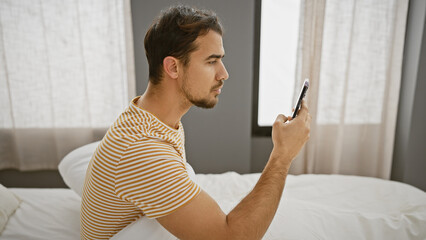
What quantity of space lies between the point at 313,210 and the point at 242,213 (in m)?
0.57

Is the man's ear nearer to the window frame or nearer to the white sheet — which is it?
the white sheet

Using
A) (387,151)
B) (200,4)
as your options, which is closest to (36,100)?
(200,4)

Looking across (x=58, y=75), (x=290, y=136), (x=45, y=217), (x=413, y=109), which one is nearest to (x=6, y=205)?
(x=45, y=217)

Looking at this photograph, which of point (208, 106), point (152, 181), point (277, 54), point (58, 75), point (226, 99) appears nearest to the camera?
point (152, 181)

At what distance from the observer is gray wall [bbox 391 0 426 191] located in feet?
6.83

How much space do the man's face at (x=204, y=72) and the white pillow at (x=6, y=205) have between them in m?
0.98

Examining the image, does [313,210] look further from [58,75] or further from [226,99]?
[58,75]

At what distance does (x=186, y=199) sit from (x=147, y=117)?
30cm

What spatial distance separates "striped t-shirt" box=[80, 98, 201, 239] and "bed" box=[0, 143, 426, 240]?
0.33ft

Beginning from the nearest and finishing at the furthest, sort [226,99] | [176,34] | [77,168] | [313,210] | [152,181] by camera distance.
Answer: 1. [152,181]
2. [176,34]
3. [313,210]
4. [77,168]
5. [226,99]

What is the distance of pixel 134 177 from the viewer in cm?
77

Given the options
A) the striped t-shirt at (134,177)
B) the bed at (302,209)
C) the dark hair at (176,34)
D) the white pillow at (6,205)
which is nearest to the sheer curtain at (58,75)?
the bed at (302,209)

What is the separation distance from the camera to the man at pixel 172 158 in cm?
76

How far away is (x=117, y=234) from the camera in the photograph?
903 millimetres
